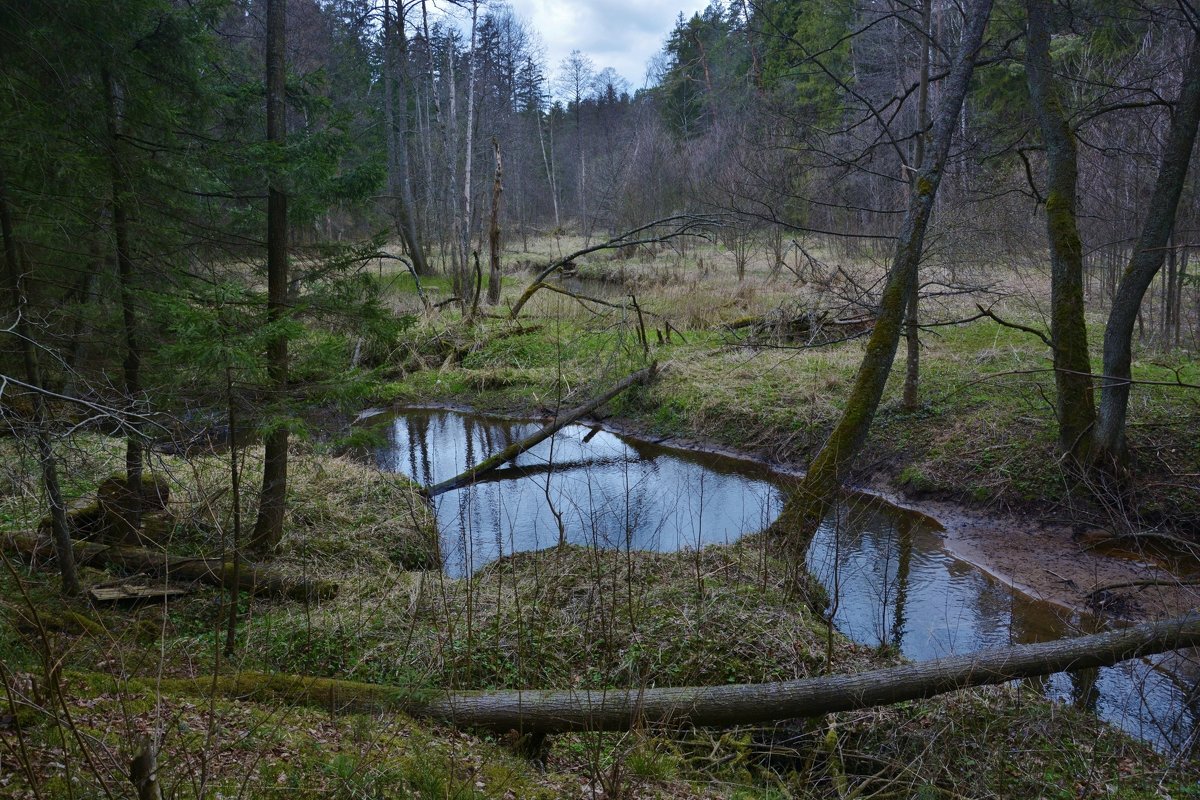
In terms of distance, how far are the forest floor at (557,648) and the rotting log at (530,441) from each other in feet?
3.57

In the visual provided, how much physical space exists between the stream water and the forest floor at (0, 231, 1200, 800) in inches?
18.8

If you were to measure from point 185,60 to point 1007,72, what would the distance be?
74.8 feet

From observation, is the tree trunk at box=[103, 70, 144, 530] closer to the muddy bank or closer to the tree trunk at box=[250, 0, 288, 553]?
the tree trunk at box=[250, 0, 288, 553]

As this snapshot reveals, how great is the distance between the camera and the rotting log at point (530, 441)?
1007cm

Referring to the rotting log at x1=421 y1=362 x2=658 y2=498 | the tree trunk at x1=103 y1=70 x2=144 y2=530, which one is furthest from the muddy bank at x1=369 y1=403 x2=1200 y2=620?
the tree trunk at x1=103 y1=70 x2=144 y2=530

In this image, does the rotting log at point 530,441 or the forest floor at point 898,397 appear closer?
the forest floor at point 898,397

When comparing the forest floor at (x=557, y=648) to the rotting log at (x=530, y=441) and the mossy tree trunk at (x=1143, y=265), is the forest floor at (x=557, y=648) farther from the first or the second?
the rotting log at (x=530, y=441)

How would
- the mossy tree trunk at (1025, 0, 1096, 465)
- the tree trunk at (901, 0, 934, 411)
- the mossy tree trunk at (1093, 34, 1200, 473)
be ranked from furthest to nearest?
the tree trunk at (901, 0, 934, 411) → the mossy tree trunk at (1025, 0, 1096, 465) → the mossy tree trunk at (1093, 34, 1200, 473)

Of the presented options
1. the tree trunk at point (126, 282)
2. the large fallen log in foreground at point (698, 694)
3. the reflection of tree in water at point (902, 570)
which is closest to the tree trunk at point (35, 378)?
the tree trunk at point (126, 282)

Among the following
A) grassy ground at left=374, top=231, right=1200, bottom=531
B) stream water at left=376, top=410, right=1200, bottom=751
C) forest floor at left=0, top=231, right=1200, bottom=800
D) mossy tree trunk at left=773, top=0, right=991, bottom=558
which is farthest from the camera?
grassy ground at left=374, top=231, right=1200, bottom=531

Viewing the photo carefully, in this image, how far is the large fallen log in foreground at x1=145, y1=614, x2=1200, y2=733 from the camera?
13.5 ft

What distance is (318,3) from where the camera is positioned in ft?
88.8

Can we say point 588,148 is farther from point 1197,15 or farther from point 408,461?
point 1197,15

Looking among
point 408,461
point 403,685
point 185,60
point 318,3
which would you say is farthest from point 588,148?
point 403,685
